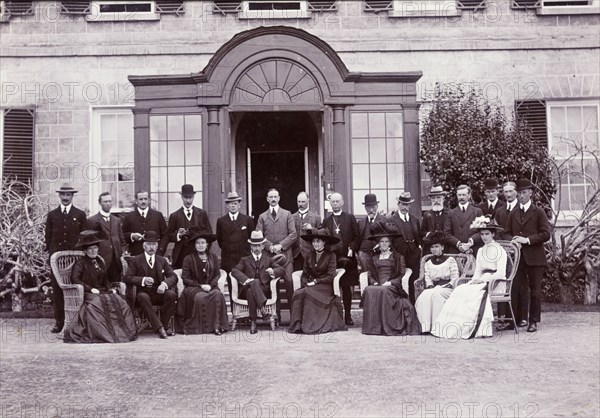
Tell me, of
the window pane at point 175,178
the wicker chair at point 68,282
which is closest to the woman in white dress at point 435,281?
the wicker chair at point 68,282

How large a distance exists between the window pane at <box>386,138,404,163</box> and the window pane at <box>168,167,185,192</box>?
3.34 meters

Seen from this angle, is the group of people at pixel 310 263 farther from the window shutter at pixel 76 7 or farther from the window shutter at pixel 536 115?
the window shutter at pixel 76 7

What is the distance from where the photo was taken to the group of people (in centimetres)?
882

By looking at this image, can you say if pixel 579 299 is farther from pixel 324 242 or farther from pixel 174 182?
pixel 174 182

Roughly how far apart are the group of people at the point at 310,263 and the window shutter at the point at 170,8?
4798 millimetres

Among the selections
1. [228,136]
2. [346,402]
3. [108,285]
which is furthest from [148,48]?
[346,402]

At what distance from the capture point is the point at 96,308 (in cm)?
857

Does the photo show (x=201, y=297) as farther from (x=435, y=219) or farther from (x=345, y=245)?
(x=435, y=219)

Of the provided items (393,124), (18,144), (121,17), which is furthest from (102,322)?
(121,17)

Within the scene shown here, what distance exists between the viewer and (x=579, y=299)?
11.6m

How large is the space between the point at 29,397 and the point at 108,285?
3163 millimetres

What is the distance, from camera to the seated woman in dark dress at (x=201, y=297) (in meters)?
9.02

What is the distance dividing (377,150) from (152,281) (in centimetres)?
455

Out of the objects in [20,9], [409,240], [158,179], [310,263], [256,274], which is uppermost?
[20,9]
